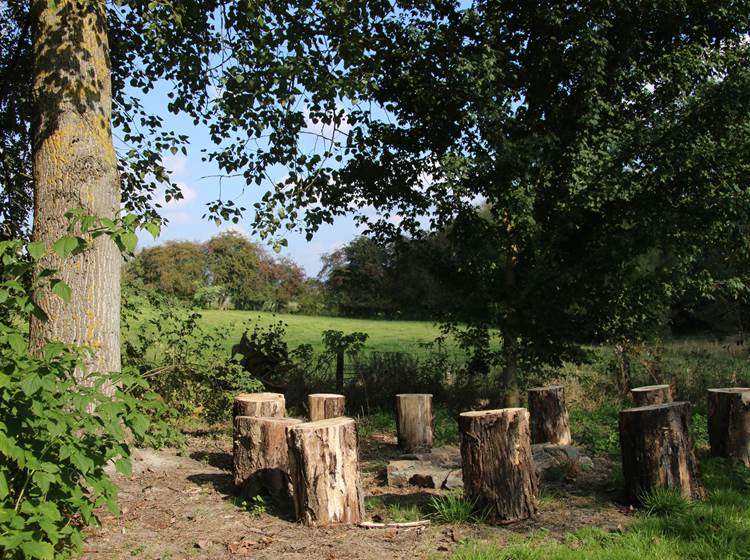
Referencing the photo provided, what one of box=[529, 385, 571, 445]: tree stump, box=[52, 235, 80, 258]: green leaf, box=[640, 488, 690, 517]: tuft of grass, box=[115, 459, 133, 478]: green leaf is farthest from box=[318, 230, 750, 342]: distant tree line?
box=[52, 235, 80, 258]: green leaf

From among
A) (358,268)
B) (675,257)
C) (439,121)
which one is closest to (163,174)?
(358,268)

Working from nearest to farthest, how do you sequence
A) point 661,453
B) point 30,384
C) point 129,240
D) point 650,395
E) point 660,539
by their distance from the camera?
point 30,384, point 129,240, point 660,539, point 661,453, point 650,395

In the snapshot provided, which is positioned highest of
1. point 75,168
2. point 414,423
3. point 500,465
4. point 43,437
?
point 75,168

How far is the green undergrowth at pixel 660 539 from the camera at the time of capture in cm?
434

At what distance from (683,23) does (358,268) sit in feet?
20.4

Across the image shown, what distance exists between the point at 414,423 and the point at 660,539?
14.0 feet

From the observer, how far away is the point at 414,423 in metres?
8.60

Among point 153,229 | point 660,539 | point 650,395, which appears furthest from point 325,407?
point 153,229

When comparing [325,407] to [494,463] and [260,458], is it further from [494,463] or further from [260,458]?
[494,463]

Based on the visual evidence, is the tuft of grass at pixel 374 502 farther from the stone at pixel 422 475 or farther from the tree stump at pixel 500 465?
the tree stump at pixel 500 465

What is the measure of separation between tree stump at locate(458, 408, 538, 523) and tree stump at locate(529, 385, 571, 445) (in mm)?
3197

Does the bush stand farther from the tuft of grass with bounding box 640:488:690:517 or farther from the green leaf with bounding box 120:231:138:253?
the green leaf with bounding box 120:231:138:253

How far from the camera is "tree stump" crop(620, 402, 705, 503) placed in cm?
545

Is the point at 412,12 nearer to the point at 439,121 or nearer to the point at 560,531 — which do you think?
the point at 439,121
